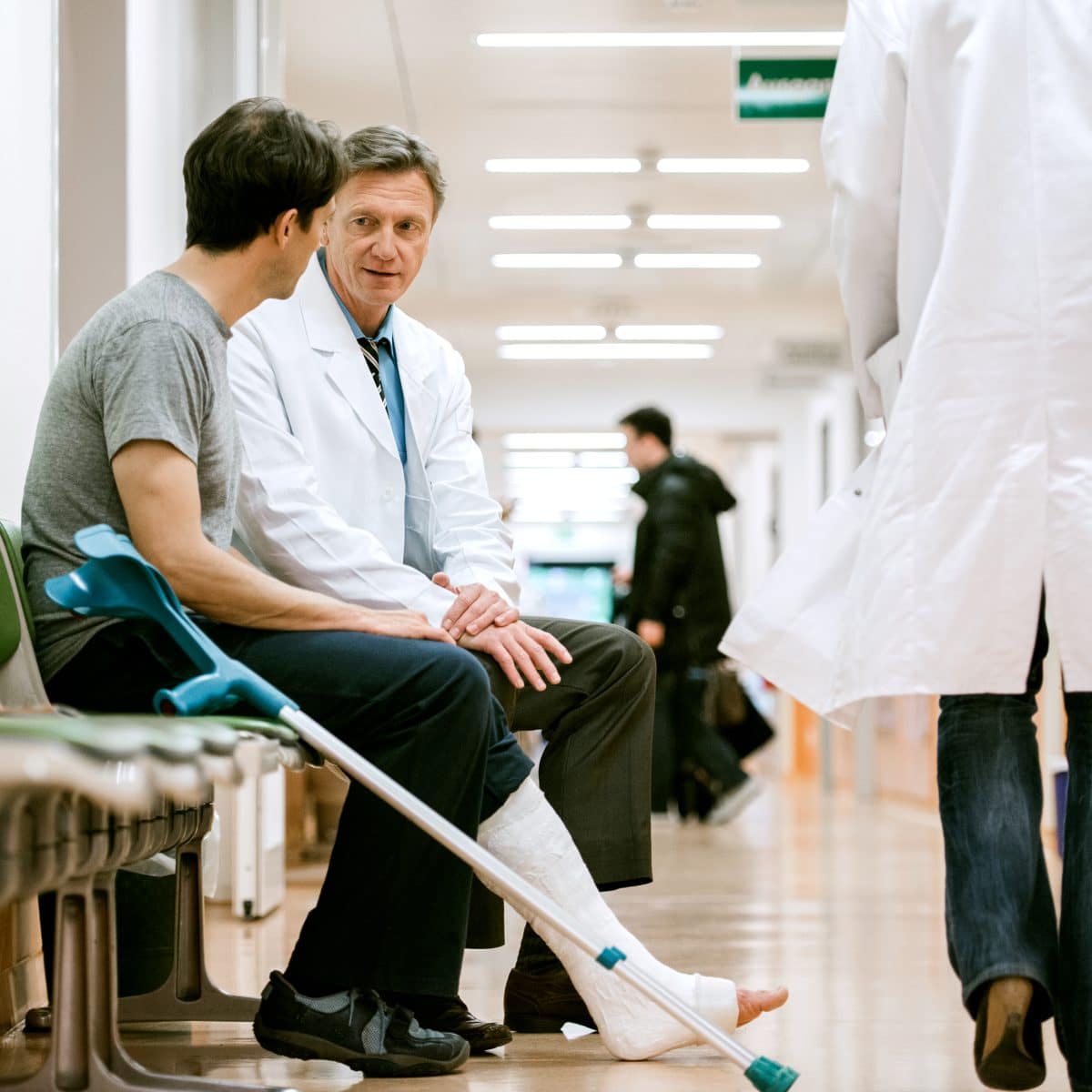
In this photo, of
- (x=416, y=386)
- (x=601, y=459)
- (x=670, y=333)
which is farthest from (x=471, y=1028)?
(x=601, y=459)

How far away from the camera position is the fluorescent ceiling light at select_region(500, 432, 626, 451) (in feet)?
53.0

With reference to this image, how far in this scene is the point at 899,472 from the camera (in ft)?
6.79

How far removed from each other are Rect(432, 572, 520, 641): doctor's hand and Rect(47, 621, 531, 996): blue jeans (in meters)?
0.24

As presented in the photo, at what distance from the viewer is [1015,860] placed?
1967mm

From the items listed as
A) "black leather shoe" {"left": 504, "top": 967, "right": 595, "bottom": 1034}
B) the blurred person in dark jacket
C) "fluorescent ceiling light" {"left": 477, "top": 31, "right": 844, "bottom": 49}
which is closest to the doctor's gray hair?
"black leather shoe" {"left": 504, "top": 967, "right": 595, "bottom": 1034}

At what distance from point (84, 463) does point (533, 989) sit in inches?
45.6

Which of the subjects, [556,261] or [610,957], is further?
[556,261]

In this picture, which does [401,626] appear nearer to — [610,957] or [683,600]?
[610,957]

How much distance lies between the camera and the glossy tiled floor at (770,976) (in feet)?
7.37

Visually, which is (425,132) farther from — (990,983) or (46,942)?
(990,983)

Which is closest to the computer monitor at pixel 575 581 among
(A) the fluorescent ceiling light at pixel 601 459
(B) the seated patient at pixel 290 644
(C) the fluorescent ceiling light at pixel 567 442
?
(A) the fluorescent ceiling light at pixel 601 459

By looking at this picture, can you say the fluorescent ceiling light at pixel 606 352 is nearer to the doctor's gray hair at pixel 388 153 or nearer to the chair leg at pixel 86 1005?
the doctor's gray hair at pixel 388 153

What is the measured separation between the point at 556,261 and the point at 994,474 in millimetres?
8189

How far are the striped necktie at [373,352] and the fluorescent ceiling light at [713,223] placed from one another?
6.31 meters
